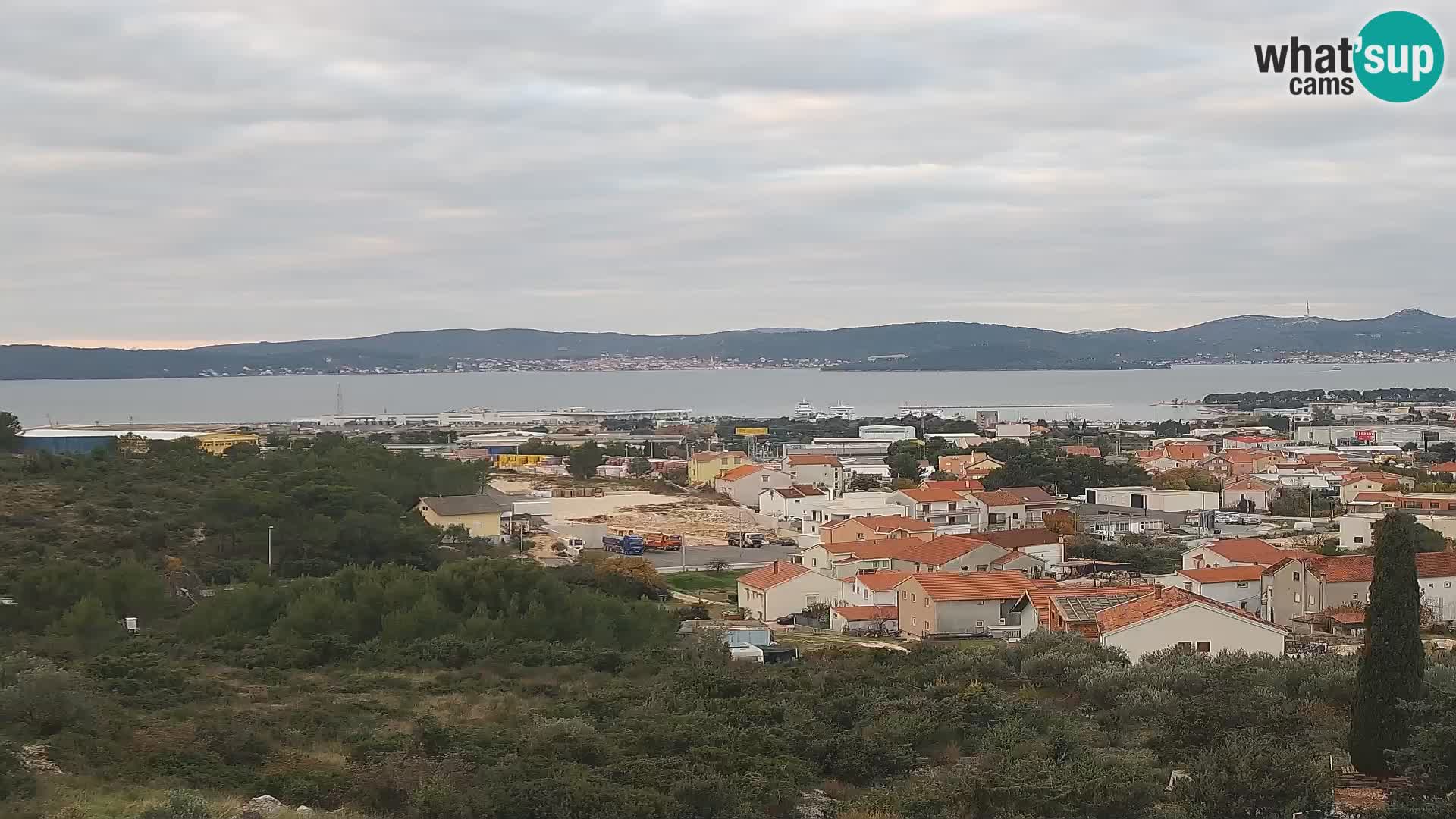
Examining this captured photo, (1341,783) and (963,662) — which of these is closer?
(1341,783)

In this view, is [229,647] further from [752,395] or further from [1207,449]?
[752,395]

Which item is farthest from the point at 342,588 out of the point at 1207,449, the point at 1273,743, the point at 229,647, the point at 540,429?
the point at 540,429

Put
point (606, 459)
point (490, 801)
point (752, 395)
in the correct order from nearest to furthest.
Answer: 1. point (490, 801)
2. point (606, 459)
3. point (752, 395)

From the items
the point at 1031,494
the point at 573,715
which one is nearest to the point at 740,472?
the point at 1031,494

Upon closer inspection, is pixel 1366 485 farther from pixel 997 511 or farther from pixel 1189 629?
pixel 1189 629

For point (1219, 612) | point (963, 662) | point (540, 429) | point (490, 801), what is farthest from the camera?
point (540, 429)

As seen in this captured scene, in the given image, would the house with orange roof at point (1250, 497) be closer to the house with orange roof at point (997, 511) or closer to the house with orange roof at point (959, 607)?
the house with orange roof at point (997, 511)

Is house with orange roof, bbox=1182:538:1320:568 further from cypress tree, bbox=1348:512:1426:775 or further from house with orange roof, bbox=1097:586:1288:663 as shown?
cypress tree, bbox=1348:512:1426:775
